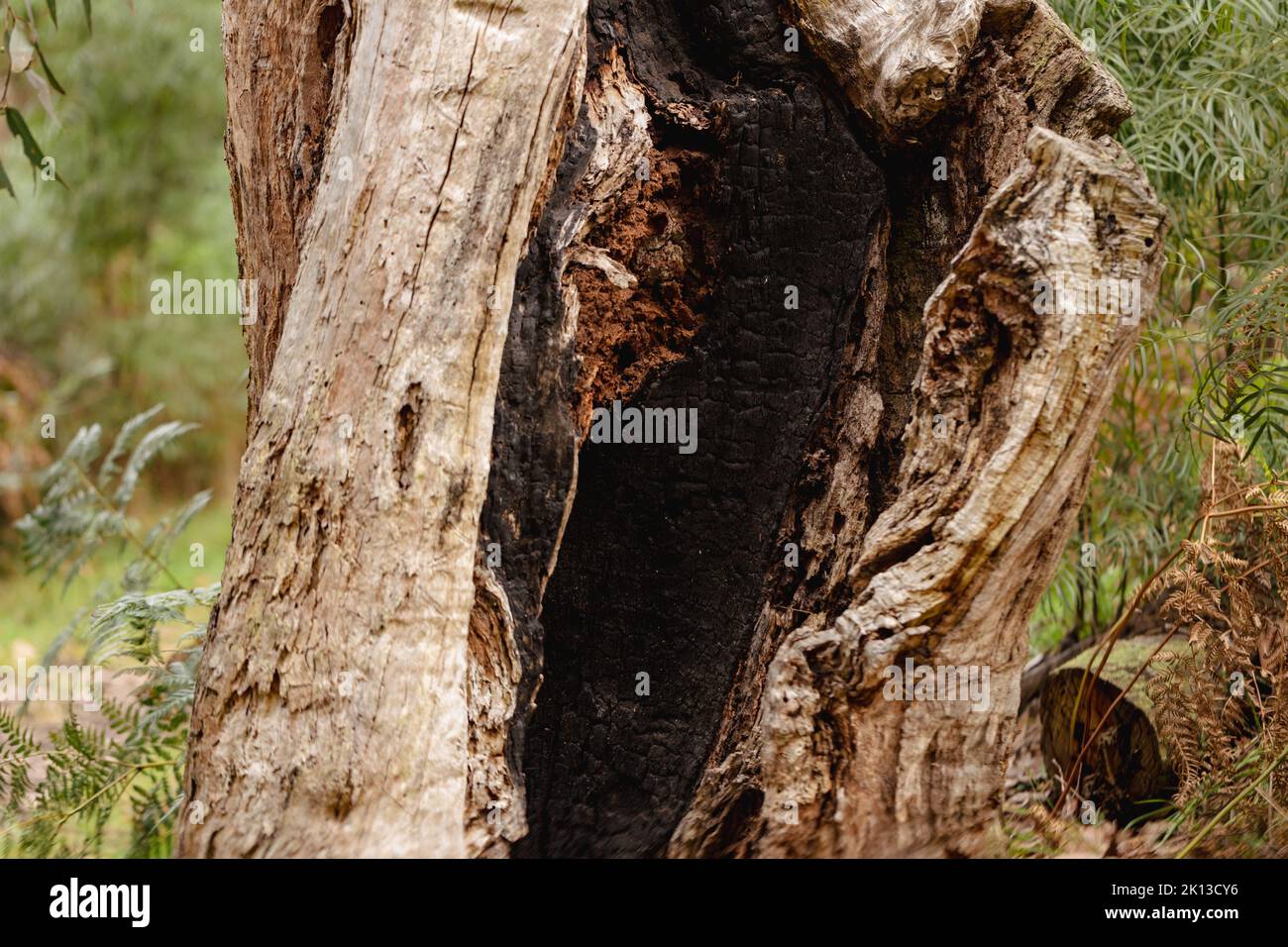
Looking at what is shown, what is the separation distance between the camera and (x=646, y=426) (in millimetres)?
2205

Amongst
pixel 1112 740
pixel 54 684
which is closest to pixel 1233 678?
pixel 1112 740

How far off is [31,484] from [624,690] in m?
5.55

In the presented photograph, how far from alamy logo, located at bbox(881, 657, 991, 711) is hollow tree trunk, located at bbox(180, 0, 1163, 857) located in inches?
0.8

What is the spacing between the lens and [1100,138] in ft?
6.63

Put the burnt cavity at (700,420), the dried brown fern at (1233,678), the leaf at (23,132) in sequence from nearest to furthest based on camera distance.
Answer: the burnt cavity at (700,420), the dried brown fern at (1233,678), the leaf at (23,132)

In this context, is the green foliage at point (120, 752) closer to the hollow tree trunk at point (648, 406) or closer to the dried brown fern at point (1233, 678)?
the hollow tree trunk at point (648, 406)

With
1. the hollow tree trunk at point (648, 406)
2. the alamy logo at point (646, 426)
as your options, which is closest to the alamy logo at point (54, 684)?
the hollow tree trunk at point (648, 406)

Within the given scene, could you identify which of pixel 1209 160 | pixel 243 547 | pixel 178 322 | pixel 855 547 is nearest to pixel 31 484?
pixel 178 322

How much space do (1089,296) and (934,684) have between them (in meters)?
0.70

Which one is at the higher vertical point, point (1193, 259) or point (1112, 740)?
point (1193, 259)

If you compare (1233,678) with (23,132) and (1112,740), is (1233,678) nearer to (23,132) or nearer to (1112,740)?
(1112,740)

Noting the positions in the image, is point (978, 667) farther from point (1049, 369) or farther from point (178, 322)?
point (178, 322)
